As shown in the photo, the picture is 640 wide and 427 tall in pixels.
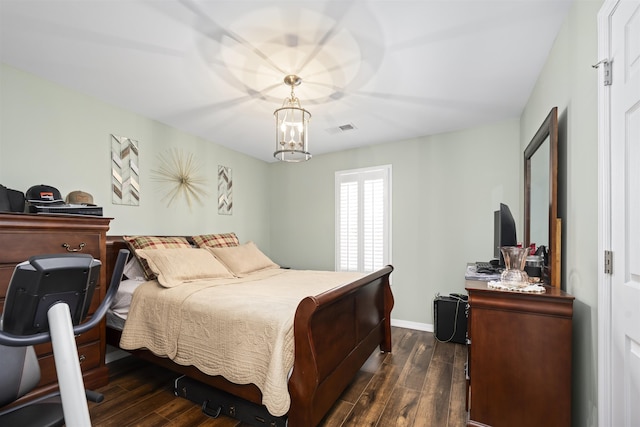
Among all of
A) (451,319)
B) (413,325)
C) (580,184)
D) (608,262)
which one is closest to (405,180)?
(451,319)

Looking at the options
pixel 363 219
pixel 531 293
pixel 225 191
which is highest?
pixel 225 191

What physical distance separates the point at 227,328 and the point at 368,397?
3.95 ft

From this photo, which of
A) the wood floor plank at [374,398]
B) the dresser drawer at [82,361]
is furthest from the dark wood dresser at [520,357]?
the dresser drawer at [82,361]

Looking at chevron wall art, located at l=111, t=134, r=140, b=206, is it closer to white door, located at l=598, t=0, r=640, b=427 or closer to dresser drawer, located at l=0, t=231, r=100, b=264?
dresser drawer, located at l=0, t=231, r=100, b=264

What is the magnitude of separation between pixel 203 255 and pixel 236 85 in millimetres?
1615

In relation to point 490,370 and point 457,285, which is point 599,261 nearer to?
point 490,370

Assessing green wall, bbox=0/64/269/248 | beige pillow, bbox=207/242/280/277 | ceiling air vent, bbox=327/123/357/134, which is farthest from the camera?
ceiling air vent, bbox=327/123/357/134

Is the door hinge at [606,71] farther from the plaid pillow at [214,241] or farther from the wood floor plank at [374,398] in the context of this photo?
the plaid pillow at [214,241]

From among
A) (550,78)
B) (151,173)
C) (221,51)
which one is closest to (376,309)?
(550,78)

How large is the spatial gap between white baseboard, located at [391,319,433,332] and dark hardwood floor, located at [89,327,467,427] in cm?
75

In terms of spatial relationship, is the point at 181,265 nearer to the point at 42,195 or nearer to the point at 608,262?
the point at 42,195

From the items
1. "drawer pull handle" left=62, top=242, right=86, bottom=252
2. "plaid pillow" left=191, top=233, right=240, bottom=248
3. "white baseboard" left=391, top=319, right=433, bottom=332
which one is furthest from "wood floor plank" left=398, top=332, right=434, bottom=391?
"drawer pull handle" left=62, top=242, right=86, bottom=252

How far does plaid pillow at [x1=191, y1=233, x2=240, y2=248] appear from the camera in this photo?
11.2 ft

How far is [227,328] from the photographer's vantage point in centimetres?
182
